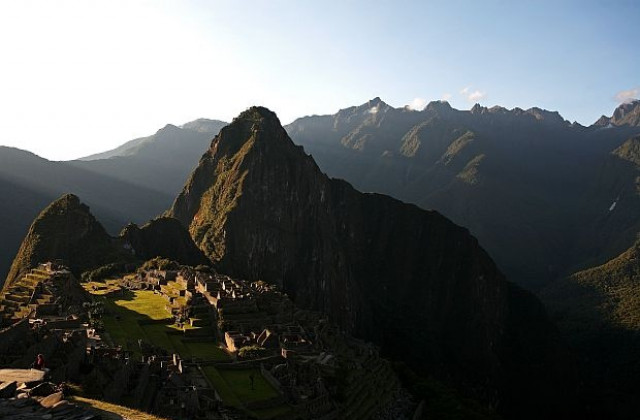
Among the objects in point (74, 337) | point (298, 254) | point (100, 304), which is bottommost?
point (298, 254)

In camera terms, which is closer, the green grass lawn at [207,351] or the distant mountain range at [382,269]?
the green grass lawn at [207,351]

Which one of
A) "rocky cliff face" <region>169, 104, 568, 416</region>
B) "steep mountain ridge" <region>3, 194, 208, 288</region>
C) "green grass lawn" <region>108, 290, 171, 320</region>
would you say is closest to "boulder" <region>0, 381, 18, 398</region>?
"green grass lawn" <region>108, 290, 171, 320</region>

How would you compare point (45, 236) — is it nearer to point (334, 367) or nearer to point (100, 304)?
point (100, 304)

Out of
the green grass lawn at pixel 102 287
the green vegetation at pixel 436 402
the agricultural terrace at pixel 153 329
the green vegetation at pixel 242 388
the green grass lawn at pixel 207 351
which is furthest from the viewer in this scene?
the green grass lawn at pixel 102 287

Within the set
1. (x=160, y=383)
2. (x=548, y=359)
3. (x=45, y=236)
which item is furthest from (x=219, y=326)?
(x=548, y=359)

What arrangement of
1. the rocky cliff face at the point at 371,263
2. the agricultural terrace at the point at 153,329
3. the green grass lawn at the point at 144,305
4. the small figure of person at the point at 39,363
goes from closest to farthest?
the small figure of person at the point at 39,363 < the agricultural terrace at the point at 153,329 < the green grass lawn at the point at 144,305 < the rocky cliff face at the point at 371,263

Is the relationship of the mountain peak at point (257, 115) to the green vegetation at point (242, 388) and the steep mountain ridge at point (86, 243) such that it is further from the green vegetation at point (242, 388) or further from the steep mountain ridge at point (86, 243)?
the green vegetation at point (242, 388)

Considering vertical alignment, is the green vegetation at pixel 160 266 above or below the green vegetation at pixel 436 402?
above

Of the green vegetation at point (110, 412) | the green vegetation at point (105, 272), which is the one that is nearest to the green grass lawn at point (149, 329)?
the green vegetation at point (110, 412)
